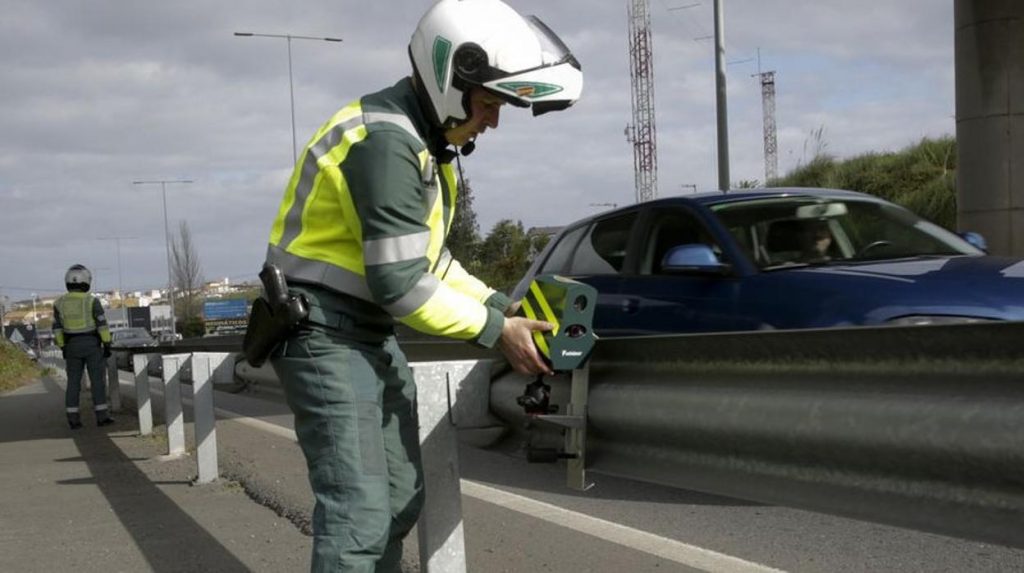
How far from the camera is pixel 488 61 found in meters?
2.80

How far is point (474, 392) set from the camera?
10.0ft

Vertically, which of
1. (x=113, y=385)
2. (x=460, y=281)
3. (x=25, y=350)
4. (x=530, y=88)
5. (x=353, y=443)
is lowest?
(x=25, y=350)

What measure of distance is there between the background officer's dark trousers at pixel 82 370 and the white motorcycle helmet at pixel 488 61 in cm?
1038

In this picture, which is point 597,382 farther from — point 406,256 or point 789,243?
point 789,243

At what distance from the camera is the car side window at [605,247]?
7289 millimetres

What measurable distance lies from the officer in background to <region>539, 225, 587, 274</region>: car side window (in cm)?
654

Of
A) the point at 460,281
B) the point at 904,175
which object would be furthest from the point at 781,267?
the point at 904,175

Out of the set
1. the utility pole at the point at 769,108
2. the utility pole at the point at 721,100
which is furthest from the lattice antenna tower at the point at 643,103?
the utility pole at the point at 721,100

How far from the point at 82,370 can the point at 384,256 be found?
1120cm

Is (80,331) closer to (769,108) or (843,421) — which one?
(843,421)

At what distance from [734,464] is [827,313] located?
331cm

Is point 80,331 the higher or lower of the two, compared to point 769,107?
lower

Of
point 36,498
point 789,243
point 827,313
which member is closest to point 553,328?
point 827,313

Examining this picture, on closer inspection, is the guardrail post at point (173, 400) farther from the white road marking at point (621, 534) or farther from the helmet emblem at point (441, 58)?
the helmet emblem at point (441, 58)
